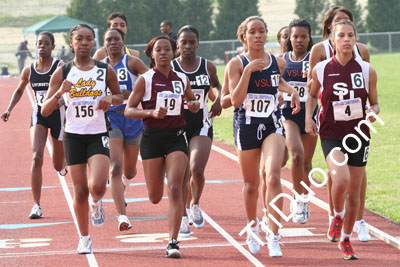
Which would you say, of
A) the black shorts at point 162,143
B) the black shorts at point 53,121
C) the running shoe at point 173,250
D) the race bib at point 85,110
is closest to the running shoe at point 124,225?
the black shorts at point 162,143

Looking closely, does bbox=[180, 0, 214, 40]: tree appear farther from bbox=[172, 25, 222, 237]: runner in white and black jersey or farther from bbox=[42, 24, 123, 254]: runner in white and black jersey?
bbox=[42, 24, 123, 254]: runner in white and black jersey

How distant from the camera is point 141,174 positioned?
14.1 meters

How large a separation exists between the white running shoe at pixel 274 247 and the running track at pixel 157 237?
0.18 ft

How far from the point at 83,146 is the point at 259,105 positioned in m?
1.77

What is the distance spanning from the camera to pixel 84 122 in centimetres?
803

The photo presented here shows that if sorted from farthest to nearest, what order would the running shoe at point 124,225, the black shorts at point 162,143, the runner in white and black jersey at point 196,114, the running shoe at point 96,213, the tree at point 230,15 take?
the tree at point 230,15 → the runner in white and black jersey at point 196,114 → the running shoe at point 124,225 → the running shoe at point 96,213 → the black shorts at point 162,143

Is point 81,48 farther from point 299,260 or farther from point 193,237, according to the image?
point 299,260

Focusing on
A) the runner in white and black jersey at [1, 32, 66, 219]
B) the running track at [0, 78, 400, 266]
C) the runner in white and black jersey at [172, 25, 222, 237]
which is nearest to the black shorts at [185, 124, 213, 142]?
the runner in white and black jersey at [172, 25, 222, 237]

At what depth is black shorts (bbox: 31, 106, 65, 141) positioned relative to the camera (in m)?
10.5

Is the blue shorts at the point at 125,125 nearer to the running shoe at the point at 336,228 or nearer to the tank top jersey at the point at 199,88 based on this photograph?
the tank top jersey at the point at 199,88

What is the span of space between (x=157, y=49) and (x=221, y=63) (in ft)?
136

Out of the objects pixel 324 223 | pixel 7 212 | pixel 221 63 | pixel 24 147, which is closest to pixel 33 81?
pixel 7 212

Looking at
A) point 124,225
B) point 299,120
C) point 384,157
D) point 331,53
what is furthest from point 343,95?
point 384,157

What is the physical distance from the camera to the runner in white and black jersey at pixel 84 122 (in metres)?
7.95
